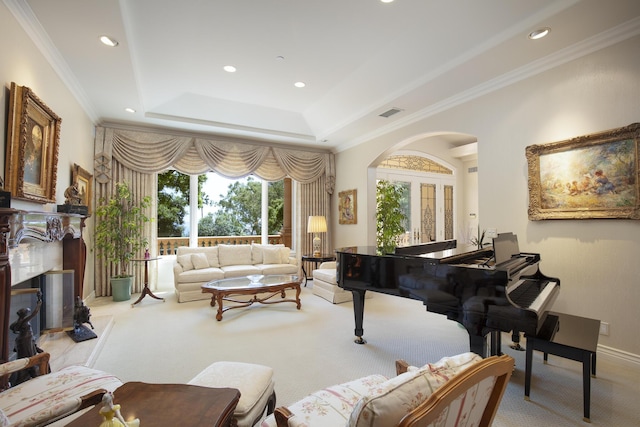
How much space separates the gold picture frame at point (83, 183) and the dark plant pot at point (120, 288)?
44.7 inches

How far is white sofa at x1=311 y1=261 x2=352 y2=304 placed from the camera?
4.61m

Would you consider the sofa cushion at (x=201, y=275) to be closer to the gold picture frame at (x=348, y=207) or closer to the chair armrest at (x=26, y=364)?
the gold picture frame at (x=348, y=207)

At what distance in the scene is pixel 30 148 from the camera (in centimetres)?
260

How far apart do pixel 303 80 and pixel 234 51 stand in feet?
3.32

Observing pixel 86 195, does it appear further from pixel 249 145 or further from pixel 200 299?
pixel 249 145

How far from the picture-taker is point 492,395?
1067mm

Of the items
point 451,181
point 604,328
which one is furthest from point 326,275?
point 451,181

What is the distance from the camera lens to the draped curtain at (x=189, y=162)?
194 inches

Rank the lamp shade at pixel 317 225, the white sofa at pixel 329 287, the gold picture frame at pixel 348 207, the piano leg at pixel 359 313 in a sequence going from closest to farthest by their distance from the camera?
the piano leg at pixel 359 313 → the white sofa at pixel 329 287 → the lamp shade at pixel 317 225 → the gold picture frame at pixel 348 207

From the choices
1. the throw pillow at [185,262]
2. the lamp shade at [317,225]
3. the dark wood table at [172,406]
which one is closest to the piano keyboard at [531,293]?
the dark wood table at [172,406]

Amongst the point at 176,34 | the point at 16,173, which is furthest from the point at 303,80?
the point at 16,173

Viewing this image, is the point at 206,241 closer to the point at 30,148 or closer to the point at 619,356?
the point at 30,148

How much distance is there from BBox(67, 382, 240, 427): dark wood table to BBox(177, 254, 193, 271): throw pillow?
3.68m

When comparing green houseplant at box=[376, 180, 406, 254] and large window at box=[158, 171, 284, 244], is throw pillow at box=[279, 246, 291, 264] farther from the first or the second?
green houseplant at box=[376, 180, 406, 254]
